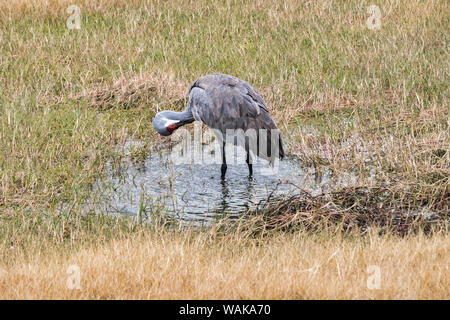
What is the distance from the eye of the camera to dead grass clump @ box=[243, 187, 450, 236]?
223 inches

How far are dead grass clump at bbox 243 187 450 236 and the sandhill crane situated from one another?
3.29 ft

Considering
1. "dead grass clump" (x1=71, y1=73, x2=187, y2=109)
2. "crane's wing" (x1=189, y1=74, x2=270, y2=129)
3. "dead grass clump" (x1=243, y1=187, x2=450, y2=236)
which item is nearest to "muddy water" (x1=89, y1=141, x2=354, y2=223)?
"dead grass clump" (x1=243, y1=187, x2=450, y2=236)

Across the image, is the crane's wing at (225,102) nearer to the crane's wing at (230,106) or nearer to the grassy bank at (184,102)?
the crane's wing at (230,106)

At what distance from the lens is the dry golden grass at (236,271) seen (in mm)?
4164

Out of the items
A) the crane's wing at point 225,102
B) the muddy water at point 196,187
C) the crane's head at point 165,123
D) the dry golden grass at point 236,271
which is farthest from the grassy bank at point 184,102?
the crane's wing at point 225,102

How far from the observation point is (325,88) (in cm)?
944

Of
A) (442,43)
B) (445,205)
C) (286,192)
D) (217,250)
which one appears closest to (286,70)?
(442,43)

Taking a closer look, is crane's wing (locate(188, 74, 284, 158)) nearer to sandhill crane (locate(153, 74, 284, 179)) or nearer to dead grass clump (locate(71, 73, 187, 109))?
sandhill crane (locate(153, 74, 284, 179))

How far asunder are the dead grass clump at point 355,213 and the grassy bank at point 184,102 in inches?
1.9

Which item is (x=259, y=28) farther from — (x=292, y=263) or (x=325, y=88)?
(x=292, y=263)

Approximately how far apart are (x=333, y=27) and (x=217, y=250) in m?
7.16

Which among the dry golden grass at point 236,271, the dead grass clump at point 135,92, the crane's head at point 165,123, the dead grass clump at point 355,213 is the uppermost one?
the dead grass clump at point 135,92

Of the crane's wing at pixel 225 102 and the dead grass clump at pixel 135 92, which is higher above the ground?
the dead grass clump at pixel 135 92

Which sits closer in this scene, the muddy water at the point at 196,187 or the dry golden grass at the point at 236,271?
the dry golden grass at the point at 236,271
